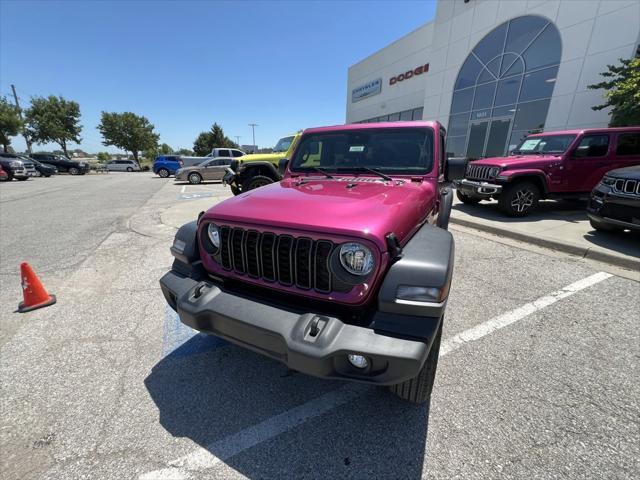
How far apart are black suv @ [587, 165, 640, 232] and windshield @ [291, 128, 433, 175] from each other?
3.98 metres

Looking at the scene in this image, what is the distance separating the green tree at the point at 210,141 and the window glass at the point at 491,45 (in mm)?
54357

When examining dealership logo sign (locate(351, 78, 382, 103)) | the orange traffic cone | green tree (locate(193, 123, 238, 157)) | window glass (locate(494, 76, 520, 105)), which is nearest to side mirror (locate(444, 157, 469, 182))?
the orange traffic cone

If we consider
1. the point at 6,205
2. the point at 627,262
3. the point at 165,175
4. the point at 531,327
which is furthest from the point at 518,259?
the point at 165,175

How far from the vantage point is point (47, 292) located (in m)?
3.30

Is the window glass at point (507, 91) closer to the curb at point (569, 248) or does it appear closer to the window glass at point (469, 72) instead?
the window glass at point (469, 72)

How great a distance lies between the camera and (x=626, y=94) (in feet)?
27.6

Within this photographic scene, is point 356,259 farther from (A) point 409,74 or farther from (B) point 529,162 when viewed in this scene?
(A) point 409,74

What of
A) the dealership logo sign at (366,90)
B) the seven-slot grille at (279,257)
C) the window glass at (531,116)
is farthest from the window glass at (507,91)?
the seven-slot grille at (279,257)

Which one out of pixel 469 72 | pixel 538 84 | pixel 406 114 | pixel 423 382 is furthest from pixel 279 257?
pixel 406 114

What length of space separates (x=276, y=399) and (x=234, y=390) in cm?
32

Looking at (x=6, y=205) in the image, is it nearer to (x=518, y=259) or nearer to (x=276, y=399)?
(x=276, y=399)

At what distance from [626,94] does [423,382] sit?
11.9 m

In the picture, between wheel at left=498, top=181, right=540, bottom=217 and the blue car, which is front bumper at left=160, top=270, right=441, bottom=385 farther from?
the blue car

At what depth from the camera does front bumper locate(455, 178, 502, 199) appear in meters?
6.65
